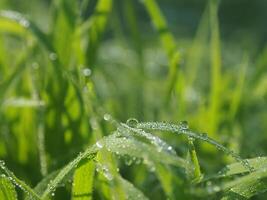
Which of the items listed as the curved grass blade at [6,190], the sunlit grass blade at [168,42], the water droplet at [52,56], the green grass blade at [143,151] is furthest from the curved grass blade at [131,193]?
the sunlit grass blade at [168,42]

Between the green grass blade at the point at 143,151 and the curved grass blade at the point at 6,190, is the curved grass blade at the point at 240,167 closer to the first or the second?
the green grass blade at the point at 143,151

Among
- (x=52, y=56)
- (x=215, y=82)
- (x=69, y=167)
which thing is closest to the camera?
(x=69, y=167)

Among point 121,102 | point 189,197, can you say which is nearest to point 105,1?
point 121,102

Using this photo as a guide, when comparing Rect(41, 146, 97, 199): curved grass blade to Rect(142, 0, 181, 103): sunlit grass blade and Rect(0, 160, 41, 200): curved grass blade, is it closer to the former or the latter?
Rect(0, 160, 41, 200): curved grass blade

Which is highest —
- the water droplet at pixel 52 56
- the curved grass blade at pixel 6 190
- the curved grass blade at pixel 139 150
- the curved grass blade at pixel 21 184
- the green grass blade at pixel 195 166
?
the water droplet at pixel 52 56

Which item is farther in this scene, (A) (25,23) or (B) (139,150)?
(A) (25,23)

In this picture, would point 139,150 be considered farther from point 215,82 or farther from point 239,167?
point 215,82

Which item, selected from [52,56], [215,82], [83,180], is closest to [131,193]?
[83,180]
